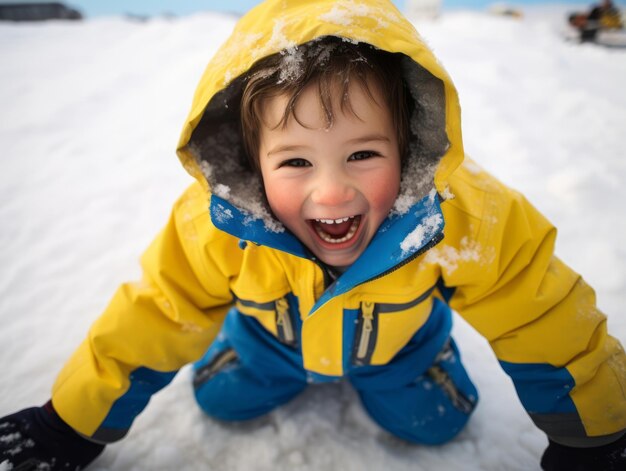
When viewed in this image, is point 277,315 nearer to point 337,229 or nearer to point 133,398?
point 337,229

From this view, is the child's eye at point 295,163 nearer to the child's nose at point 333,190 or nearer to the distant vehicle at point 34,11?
the child's nose at point 333,190

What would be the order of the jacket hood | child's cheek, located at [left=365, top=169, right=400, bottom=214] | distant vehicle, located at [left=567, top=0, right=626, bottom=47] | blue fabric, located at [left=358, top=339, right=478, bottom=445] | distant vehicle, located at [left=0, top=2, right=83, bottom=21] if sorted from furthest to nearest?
distant vehicle, located at [left=0, top=2, right=83, bottom=21], distant vehicle, located at [left=567, top=0, right=626, bottom=47], blue fabric, located at [left=358, top=339, right=478, bottom=445], child's cheek, located at [left=365, top=169, right=400, bottom=214], the jacket hood

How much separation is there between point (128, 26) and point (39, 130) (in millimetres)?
4893

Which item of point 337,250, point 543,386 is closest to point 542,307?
point 543,386

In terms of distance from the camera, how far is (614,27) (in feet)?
25.3

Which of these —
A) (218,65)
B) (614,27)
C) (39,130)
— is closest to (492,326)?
(218,65)

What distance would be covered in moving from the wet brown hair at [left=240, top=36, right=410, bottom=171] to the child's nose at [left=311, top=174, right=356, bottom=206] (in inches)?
4.4

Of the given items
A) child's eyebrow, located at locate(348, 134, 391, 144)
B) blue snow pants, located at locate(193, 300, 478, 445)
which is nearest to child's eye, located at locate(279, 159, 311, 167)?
child's eyebrow, located at locate(348, 134, 391, 144)

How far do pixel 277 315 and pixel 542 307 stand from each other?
65 cm

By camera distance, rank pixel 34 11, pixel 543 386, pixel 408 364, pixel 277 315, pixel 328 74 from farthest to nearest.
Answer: pixel 34 11, pixel 408 364, pixel 277 315, pixel 543 386, pixel 328 74

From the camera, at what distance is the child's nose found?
2.53ft

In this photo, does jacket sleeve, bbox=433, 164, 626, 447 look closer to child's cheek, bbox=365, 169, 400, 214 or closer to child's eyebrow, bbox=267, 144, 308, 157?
child's cheek, bbox=365, 169, 400, 214

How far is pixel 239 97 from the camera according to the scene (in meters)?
0.97

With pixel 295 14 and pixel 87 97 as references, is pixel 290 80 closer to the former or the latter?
pixel 295 14
